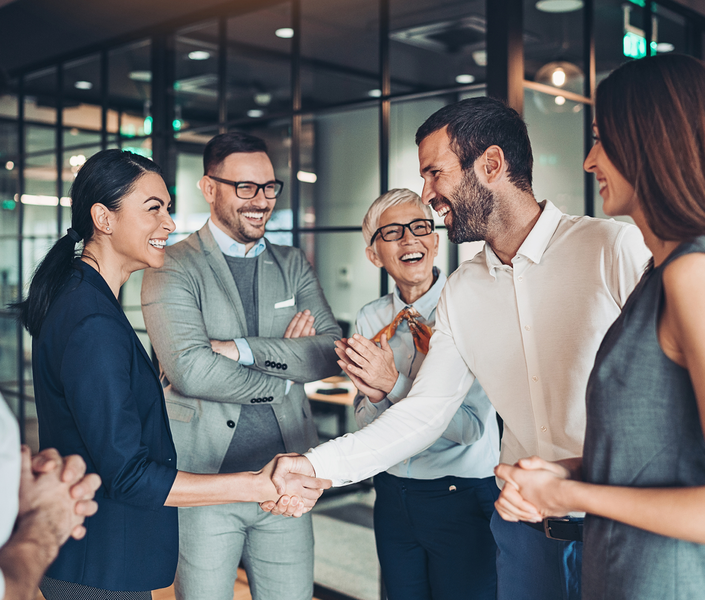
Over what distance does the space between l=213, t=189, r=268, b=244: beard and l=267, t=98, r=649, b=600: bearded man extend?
74cm

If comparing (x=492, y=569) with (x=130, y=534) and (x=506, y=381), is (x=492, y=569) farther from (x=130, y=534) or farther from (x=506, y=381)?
(x=130, y=534)

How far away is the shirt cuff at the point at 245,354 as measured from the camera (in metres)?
2.12

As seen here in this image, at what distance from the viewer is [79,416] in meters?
1.46

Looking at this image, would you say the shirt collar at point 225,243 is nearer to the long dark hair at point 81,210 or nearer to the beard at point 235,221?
the beard at point 235,221

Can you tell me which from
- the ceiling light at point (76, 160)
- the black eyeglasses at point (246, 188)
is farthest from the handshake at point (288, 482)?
the ceiling light at point (76, 160)

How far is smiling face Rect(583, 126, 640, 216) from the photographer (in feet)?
3.55

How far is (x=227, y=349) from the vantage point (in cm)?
211

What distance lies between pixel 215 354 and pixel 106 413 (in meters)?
0.60

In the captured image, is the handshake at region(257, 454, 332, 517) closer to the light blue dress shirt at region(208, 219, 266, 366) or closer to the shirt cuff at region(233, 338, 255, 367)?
the shirt cuff at region(233, 338, 255, 367)

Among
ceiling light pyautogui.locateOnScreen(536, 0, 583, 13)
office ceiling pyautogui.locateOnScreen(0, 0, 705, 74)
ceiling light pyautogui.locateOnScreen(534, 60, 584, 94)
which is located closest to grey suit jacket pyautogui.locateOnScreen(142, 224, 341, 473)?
ceiling light pyautogui.locateOnScreen(534, 60, 584, 94)

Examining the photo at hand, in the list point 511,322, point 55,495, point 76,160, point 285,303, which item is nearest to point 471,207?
point 511,322

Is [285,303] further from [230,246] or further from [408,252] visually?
[408,252]

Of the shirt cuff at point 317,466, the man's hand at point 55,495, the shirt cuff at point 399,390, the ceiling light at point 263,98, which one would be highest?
the ceiling light at point 263,98

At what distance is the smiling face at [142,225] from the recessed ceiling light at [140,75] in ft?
8.55
